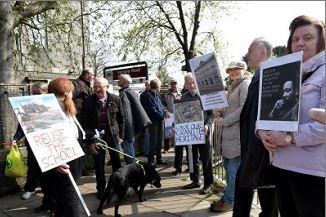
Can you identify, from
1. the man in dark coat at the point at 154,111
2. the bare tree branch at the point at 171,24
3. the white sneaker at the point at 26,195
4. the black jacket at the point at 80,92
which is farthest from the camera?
the bare tree branch at the point at 171,24

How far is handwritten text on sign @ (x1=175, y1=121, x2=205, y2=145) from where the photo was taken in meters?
6.24

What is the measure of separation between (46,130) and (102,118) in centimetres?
248

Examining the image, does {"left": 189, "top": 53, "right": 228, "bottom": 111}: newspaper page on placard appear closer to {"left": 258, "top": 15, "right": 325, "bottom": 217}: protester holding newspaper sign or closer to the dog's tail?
the dog's tail

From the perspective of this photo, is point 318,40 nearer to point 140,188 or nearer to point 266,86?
point 266,86

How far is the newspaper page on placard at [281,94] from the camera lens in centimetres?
246

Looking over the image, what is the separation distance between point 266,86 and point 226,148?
227cm

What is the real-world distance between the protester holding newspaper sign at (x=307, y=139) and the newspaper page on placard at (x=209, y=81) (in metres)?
2.05

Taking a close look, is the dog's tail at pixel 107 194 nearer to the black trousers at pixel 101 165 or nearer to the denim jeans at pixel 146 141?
the black trousers at pixel 101 165

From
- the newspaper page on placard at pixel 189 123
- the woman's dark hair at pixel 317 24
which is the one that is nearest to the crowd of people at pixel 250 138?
the woman's dark hair at pixel 317 24

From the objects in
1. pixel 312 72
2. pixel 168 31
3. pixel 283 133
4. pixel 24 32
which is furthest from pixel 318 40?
pixel 168 31

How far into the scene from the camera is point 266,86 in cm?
278

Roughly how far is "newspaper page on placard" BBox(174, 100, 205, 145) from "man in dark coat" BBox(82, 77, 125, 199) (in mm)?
989

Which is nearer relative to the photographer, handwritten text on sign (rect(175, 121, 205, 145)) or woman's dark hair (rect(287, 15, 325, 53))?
woman's dark hair (rect(287, 15, 325, 53))

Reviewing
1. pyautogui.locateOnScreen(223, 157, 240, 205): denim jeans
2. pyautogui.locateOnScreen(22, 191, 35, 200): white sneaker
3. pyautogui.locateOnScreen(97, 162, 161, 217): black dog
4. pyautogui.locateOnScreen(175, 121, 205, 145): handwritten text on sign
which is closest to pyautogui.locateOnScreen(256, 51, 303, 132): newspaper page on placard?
pyautogui.locateOnScreen(223, 157, 240, 205): denim jeans
